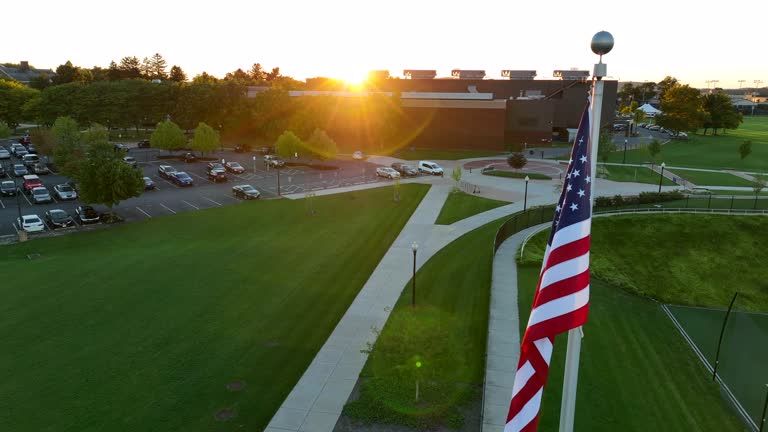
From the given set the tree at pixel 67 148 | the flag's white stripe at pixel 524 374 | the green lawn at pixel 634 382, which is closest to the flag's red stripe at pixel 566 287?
the flag's white stripe at pixel 524 374

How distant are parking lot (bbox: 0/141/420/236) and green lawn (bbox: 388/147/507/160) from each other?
8488 mm

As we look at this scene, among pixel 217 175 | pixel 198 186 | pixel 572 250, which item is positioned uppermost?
pixel 572 250

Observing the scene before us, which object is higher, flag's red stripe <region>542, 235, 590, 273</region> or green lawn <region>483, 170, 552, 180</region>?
flag's red stripe <region>542, 235, 590, 273</region>

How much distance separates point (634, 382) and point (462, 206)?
82.3 feet

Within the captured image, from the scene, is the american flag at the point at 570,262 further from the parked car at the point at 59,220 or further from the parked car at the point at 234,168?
the parked car at the point at 234,168

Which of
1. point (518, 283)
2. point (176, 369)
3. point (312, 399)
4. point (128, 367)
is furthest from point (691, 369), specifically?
point (128, 367)

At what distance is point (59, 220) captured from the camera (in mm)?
37688

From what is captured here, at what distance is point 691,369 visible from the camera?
19188mm

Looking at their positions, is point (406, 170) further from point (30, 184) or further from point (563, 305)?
point (563, 305)

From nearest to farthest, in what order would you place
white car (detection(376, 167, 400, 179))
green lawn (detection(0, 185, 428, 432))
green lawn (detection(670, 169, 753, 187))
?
green lawn (detection(0, 185, 428, 432)) → green lawn (detection(670, 169, 753, 187)) → white car (detection(376, 167, 400, 179))

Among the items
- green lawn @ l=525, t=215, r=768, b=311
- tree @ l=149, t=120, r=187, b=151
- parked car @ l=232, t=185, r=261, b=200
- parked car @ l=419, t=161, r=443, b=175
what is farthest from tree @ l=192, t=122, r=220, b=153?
green lawn @ l=525, t=215, r=768, b=311

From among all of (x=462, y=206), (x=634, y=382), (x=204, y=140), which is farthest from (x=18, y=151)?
(x=634, y=382)

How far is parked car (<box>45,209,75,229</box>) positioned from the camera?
1471 inches

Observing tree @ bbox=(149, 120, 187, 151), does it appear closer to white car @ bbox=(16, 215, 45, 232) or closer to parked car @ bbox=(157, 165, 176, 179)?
parked car @ bbox=(157, 165, 176, 179)
